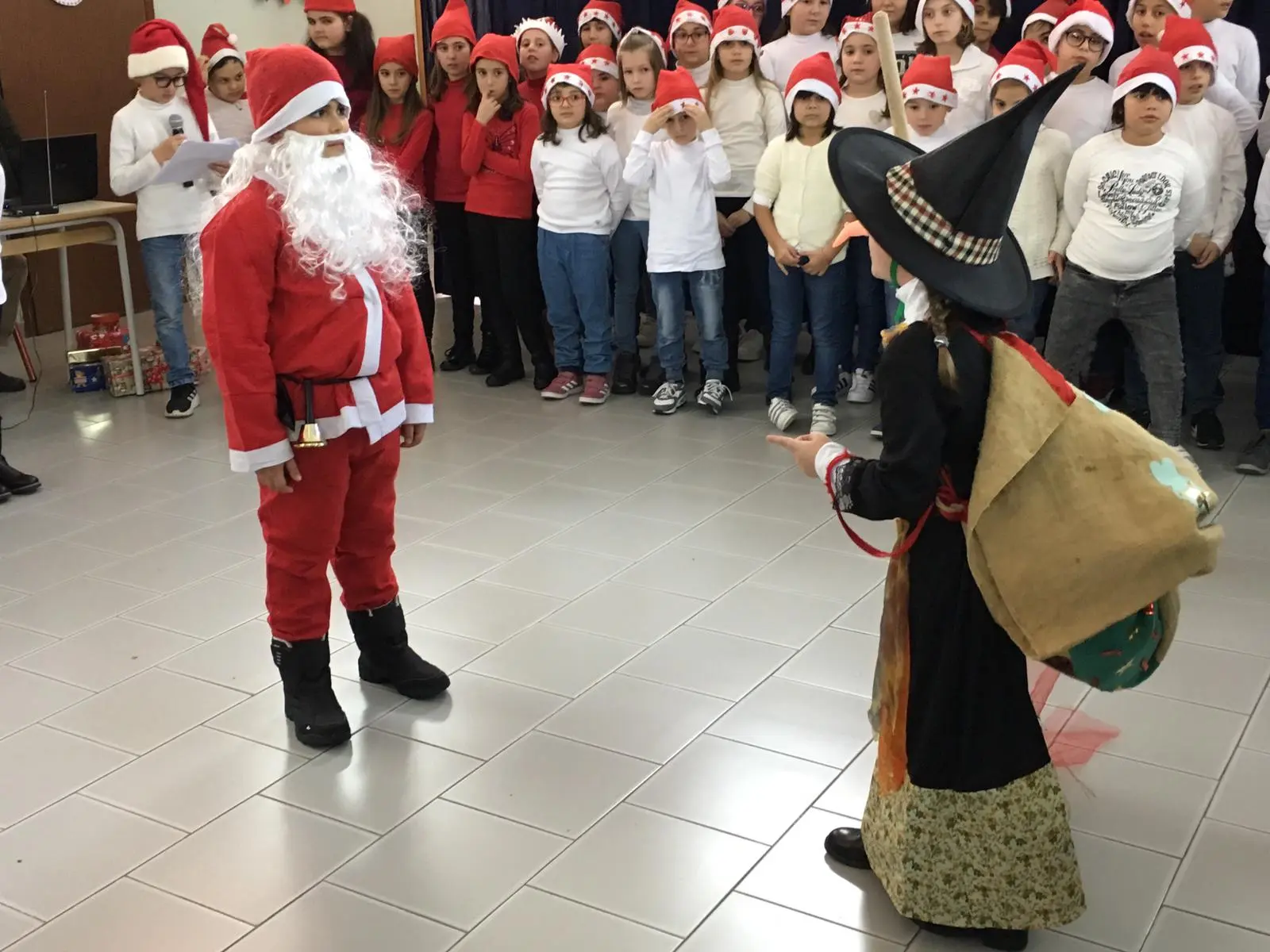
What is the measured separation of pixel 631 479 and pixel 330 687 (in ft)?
5.90

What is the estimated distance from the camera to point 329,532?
2.64 metres

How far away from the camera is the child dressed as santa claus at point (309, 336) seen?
8.14 feet

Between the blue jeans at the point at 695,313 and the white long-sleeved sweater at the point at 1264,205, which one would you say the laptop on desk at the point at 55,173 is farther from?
the white long-sleeved sweater at the point at 1264,205

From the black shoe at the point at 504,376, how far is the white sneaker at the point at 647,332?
32.3 inches

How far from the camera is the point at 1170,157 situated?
4.18 metres

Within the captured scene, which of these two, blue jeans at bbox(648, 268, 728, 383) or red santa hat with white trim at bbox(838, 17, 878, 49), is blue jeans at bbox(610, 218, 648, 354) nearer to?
blue jeans at bbox(648, 268, 728, 383)

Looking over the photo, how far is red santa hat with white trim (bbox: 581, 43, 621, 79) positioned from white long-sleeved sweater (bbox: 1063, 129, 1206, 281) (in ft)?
6.72

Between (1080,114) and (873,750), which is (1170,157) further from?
(873,750)

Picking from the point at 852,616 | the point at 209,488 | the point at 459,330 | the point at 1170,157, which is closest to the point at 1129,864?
the point at 852,616

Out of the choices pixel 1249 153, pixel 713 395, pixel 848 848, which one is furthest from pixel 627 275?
pixel 848 848

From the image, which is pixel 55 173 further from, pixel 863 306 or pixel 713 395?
pixel 863 306

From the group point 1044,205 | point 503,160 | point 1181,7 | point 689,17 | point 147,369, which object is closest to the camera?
point 1044,205

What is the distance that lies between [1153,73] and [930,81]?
2.35 ft

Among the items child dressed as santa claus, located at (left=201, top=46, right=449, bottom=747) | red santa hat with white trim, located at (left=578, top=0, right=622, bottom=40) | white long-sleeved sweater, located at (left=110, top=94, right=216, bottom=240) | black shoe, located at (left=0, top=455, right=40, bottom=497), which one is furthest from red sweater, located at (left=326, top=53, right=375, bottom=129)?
child dressed as santa claus, located at (left=201, top=46, right=449, bottom=747)
